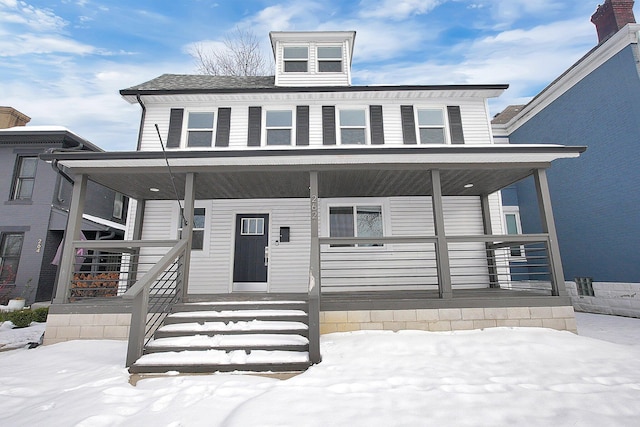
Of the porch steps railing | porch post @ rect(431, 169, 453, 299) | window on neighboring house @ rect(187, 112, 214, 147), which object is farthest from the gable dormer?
the porch steps railing

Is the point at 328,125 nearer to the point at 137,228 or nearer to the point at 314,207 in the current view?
the point at 314,207


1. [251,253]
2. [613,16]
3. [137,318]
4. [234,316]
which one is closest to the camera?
[137,318]

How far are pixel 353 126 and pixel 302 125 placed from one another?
57.7 inches

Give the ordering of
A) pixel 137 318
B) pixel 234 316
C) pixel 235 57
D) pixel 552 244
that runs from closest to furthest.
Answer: pixel 137 318 < pixel 234 316 < pixel 552 244 < pixel 235 57

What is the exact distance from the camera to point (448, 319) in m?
5.12

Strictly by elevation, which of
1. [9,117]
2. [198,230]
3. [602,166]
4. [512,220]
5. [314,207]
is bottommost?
[198,230]

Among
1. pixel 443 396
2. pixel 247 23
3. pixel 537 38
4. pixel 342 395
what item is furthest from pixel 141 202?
pixel 537 38

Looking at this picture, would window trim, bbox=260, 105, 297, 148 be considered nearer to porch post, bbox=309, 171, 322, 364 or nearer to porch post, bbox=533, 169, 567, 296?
porch post, bbox=309, 171, 322, 364

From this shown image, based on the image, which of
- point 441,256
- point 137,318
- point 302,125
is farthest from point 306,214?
point 137,318

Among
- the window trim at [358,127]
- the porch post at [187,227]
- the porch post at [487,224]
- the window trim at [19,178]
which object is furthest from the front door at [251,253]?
the window trim at [19,178]

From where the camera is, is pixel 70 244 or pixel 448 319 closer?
pixel 448 319

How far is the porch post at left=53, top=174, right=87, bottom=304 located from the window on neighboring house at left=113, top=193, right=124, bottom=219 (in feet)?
26.6

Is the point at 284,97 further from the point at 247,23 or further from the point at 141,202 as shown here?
the point at 247,23

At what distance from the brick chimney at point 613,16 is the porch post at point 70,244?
14537mm
